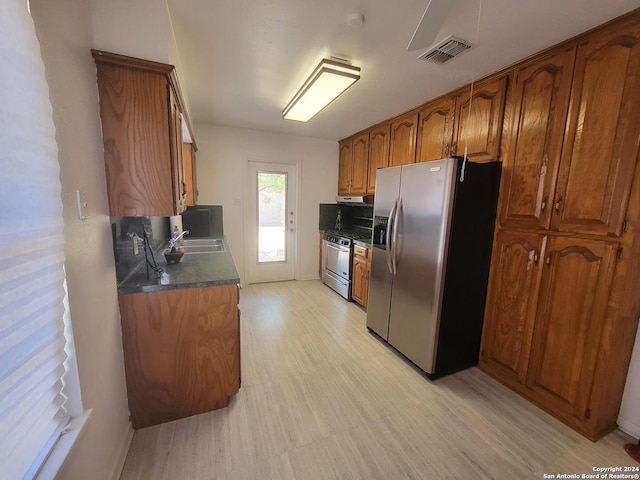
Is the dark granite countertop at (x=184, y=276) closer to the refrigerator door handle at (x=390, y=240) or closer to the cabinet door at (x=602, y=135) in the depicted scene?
the refrigerator door handle at (x=390, y=240)

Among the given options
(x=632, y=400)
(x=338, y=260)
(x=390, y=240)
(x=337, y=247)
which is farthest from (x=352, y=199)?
(x=632, y=400)

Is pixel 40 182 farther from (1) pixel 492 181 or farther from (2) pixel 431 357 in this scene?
(1) pixel 492 181

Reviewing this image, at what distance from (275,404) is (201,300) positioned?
2.88ft

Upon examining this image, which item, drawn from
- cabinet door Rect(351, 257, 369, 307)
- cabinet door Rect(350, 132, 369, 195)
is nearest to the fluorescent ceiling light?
cabinet door Rect(350, 132, 369, 195)

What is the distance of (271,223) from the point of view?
418 cm

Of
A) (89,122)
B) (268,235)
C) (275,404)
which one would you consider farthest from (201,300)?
(268,235)

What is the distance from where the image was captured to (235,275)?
1.66 metres

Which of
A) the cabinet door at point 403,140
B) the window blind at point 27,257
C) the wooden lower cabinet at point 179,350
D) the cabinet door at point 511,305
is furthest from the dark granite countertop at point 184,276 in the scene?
the cabinet door at point 403,140

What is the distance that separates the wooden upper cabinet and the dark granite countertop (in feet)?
1.32

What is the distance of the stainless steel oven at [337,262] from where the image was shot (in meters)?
3.51

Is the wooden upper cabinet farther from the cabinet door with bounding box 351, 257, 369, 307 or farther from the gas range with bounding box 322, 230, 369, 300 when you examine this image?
the gas range with bounding box 322, 230, 369, 300

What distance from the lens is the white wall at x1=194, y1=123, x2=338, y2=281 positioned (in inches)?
144

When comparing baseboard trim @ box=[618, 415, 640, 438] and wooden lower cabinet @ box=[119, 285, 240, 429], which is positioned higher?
wooden lower cabinet @ box=[119, 285, 240, 429]

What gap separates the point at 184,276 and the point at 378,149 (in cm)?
274
